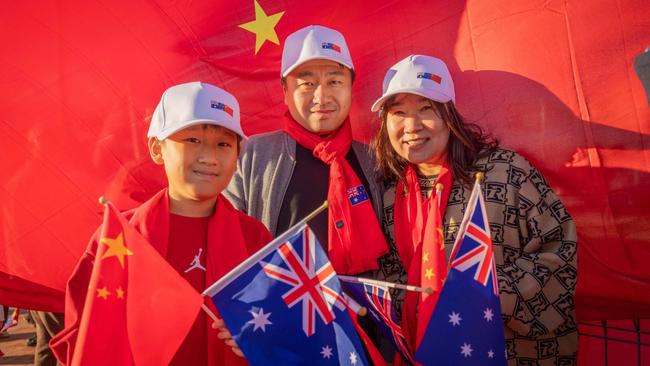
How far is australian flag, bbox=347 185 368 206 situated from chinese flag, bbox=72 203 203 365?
125 cm

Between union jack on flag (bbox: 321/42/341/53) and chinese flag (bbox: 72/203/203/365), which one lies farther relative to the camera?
union jack on flag (bbox: 321/42/341/53)

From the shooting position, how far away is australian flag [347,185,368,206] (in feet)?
10.8

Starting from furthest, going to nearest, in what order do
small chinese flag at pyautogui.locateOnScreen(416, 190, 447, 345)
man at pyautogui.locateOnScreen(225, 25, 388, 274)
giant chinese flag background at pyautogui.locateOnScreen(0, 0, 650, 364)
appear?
giant chinese flag background at pyautogui.locateOnScreen(0, 0, 650, 364) → man at pyautogui.locateOnScreen(225, 25, 388, 274) → small chinese flag at pyautogui.locateOnScreen(416, 190, 447, 345)

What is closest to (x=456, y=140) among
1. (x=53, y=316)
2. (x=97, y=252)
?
(x=97, y=252)

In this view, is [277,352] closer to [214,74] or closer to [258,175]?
[258,175]

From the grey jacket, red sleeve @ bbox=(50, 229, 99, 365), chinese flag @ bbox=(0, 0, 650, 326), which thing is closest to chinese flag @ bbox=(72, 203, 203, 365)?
red sleeve @ bbox=(50, 229, 99, 365)

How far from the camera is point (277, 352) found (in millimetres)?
2273

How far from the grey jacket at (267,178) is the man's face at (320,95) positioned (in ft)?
0.64

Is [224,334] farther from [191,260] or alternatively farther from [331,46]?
[331,46]

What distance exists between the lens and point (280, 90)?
433 cm

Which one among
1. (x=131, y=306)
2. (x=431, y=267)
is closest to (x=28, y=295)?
(x=131, y=306)

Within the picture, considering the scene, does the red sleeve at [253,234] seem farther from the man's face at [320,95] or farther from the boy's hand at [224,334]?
the man's face at [320,95]

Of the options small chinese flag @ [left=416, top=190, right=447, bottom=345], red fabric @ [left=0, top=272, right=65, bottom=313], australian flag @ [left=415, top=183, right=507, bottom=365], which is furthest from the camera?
red fabric @ [left=0, top=272, right=65, bottom=313]

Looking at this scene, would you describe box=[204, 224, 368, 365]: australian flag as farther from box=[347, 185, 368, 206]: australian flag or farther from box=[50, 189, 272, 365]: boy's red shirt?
box=[347, 185, 368, 206]: australian flag
